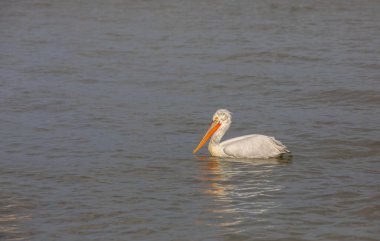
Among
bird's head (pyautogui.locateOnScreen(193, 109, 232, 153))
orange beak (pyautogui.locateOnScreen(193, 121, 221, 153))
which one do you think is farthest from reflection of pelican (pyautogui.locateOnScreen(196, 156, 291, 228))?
bird's head (pyautogui.locateOnScreen(193, 109, 232, 153))

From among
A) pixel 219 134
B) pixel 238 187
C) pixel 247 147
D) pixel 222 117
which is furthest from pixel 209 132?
pixel 238 187

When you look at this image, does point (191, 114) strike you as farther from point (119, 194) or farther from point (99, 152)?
point (119, 194)

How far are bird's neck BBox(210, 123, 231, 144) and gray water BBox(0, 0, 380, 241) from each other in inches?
10.9

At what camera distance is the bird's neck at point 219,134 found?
11.0m

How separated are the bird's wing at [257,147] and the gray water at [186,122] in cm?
10

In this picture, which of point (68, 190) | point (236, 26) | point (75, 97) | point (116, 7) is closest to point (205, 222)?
point (68, 190)

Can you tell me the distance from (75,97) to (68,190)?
480 centimetres

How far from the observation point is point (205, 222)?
812 centimetres

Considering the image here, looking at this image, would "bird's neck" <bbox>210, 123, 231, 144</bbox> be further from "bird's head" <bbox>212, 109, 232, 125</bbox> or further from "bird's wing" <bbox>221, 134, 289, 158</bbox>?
"bird's wing" <bbox>221, 134, 289, 158</bbox>

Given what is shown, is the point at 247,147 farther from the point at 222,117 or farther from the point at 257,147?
the point at 222,117

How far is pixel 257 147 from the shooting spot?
1045cm

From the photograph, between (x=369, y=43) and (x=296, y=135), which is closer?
(x=296, y=135)

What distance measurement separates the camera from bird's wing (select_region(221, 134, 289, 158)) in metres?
10.4

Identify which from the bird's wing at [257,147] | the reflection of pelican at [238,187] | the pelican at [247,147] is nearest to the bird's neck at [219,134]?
the pelican at [247,147]
